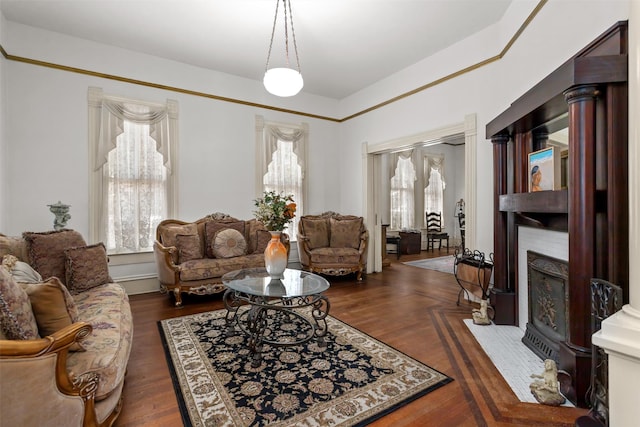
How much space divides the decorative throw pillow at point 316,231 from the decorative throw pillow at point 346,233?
0.13 m

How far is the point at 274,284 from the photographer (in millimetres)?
2818

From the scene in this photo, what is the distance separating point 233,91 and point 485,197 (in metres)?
4.23

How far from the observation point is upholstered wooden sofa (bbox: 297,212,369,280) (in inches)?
199

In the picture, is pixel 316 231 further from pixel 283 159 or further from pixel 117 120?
pixel 117 120

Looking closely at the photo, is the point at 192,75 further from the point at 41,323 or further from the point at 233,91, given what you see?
the point at 41,323

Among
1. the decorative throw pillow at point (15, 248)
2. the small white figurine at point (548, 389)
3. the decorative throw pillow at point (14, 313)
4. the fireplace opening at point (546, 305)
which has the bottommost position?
the small white figurine at point (548, 389)

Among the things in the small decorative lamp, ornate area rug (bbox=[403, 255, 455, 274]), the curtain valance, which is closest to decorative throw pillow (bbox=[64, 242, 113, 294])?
the small decorative lamp

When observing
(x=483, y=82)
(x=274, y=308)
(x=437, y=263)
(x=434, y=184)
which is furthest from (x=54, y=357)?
(x=434, y=184)

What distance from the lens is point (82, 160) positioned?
4.04 meters

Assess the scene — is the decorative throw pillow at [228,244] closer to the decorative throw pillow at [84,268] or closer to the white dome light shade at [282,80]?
the decorative throw pillow at [84,268]

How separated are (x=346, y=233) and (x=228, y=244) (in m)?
2.14

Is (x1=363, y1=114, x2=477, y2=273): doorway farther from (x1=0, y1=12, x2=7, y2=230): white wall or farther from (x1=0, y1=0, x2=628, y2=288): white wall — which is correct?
(x1=0, y1=12, x2=7, y2=230): white wall

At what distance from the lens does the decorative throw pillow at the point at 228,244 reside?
4375 millimetres

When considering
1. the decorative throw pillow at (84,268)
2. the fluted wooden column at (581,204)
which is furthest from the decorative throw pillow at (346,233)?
the fluted wooden column at (581,204)
